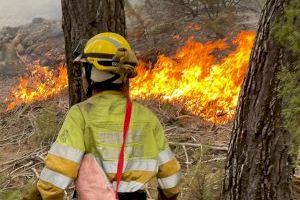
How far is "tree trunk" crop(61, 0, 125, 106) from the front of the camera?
4855 mm

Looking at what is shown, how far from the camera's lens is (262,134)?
176 inches

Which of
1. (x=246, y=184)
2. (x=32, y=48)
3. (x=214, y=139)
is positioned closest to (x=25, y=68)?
(x=32, y=48)

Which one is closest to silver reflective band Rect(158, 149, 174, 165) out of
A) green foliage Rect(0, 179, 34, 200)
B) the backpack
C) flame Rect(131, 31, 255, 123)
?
the backpack

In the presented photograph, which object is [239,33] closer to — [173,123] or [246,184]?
[173,123]

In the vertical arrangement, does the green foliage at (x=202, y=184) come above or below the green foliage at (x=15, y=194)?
above

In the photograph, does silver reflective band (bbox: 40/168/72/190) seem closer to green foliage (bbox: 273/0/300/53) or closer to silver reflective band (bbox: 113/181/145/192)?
silver reflective band (bbox: 113/181/145/192)

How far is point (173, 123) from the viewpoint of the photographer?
842cm

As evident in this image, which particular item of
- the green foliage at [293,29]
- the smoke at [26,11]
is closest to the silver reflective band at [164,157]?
the green foliage at [293,29]

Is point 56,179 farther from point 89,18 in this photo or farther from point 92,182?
point 89,18

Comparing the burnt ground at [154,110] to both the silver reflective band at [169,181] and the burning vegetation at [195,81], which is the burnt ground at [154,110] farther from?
the silver reflective band at [169,181]

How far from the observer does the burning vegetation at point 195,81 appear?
8.67 m

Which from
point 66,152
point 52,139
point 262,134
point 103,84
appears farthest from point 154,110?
point 66,152

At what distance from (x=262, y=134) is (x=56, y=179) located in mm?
1939

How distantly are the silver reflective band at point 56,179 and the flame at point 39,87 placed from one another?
704cm
